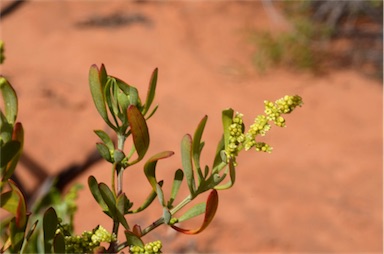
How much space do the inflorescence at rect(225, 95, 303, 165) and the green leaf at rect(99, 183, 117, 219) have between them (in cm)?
19

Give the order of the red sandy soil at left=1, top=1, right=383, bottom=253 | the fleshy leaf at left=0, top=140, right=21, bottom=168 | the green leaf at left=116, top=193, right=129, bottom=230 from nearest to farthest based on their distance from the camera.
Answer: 1. the fleshy leaf at left=0, top=140, right=21, bottom=168
2. the green leaf at left=116, top=193, right=129, bottom=230
3. the red sandy soil at left=1, top=1, right=383, bottom=253

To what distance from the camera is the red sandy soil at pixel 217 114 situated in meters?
2.89

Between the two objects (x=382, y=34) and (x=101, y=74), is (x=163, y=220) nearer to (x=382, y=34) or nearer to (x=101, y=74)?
(x=101, y=74)

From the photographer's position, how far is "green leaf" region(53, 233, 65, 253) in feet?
3.03

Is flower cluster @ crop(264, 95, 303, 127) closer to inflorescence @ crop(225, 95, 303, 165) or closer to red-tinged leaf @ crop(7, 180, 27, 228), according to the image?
inflorescence @ crop(225, 95, 303, 165)

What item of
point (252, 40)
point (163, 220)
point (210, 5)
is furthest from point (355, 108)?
point (163, 220)

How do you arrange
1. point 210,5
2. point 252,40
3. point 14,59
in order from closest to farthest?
1. point 14,59
2. point 252,40
3. point 210,5

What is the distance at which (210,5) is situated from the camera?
15.8ft

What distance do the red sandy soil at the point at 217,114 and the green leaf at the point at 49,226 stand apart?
1768 millimetres

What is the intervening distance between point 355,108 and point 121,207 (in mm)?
3073

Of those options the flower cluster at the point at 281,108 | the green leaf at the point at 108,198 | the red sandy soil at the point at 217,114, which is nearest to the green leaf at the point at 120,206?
the green leaf at the point at 108,198

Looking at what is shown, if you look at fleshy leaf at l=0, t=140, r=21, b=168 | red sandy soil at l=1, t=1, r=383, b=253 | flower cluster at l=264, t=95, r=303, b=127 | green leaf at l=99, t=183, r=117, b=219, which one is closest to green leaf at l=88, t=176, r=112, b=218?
green leaf at l=99, t=183, r=117, b=219

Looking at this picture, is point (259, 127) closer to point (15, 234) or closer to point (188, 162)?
point (188, 162)

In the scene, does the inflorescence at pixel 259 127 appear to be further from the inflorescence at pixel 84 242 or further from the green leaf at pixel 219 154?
the inflorescence at pixel 84 242
